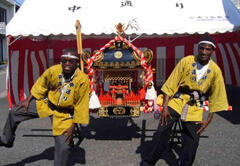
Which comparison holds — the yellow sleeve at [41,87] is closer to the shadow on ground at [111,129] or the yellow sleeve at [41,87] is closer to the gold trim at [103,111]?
the gold trim at [103,111]

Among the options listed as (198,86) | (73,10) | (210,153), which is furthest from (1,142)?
(73,10)

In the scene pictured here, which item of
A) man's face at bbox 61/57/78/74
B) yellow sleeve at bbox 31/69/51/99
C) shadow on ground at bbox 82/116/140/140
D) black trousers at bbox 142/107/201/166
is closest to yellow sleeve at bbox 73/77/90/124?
man's face at bbox 61/57/78/74

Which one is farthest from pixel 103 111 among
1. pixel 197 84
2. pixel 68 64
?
pixel 197 84

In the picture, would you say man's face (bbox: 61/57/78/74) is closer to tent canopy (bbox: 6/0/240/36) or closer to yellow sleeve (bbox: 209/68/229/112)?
yellow sleeve (bbox: 209/68/229/112)

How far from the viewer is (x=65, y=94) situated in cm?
263

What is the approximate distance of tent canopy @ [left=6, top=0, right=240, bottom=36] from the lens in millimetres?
5285

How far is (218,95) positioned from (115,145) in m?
1.91

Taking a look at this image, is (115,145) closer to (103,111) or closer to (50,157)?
(103,111)

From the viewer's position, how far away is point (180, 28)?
525 cm

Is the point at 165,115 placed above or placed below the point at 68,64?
below

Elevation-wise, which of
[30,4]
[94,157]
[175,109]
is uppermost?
[30,4]

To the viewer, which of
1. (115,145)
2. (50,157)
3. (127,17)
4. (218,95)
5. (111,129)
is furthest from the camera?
(127,17)

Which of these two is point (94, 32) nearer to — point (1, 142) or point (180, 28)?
point (180, 28)

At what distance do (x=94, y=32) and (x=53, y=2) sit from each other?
137 centimetres
